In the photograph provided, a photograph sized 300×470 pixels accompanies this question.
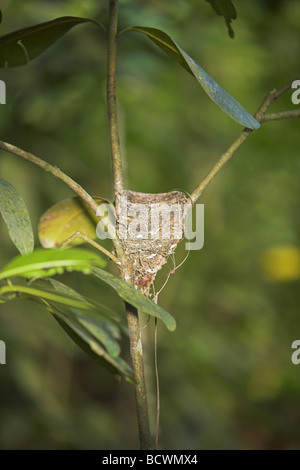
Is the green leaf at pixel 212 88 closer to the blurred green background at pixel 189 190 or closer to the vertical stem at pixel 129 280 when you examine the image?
the vertical stem at pixel 129 280

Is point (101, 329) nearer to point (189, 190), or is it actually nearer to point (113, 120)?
point (113, 120)

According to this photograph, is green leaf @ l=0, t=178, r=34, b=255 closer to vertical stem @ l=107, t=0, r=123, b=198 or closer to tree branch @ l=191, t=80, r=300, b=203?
vertical stem @ l=107, t=0, r=123, b=198

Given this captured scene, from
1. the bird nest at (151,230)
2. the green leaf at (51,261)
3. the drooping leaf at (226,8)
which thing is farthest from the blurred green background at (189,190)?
the green leaf at (51,261)

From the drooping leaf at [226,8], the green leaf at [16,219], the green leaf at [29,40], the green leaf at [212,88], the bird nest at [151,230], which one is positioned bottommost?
the green leaf at [16,219]

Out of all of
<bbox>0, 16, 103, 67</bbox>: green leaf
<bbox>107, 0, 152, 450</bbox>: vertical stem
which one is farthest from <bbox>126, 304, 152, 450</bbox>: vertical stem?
<bbox>0, 16, 103, 67</bbox>: green leaf

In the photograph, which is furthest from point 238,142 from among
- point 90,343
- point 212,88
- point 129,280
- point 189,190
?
point 189,190

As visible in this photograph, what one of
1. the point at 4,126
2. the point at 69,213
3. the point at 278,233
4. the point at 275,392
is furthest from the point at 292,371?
the point at 69,213
